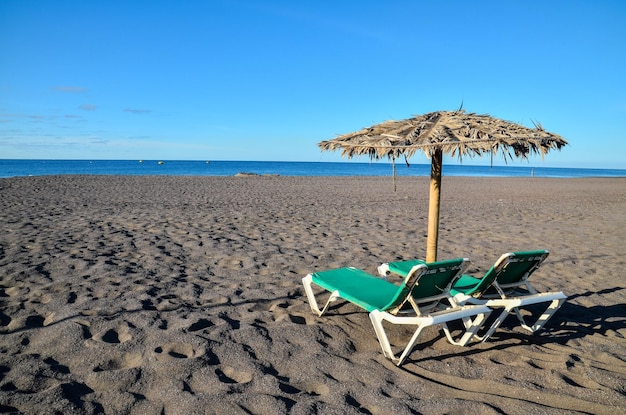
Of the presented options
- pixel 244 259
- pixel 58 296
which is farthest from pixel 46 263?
pixel 244 259

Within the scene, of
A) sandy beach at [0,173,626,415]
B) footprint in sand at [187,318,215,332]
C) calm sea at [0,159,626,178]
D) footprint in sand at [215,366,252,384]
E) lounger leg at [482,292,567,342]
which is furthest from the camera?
calm sea at [0,159,626,178]

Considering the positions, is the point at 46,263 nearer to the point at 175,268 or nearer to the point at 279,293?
the point at 175,268

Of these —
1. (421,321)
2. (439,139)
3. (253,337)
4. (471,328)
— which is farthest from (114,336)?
(439,139)

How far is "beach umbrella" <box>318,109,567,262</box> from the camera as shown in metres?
3.63

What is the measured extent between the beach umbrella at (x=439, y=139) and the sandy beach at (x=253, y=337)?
5.15ft

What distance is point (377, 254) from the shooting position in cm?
622

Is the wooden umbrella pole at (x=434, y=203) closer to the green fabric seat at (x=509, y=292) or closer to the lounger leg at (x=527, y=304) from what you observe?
the green fabric seat at (x=509, y=292)

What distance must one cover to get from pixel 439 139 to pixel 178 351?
279 centimetres

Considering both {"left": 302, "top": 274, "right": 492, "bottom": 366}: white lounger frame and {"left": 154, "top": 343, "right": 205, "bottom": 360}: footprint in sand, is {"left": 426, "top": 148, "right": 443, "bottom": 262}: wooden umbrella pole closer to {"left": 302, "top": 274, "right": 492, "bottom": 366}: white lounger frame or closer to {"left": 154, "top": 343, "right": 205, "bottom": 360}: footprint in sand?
{"left": 302, "top": 274, "right": 492, "bottom": 366}: white lounger frame

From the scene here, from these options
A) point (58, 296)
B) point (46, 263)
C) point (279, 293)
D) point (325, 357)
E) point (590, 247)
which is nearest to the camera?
point (325, 357)

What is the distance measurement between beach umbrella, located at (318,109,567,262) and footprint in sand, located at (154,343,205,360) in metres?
2.38

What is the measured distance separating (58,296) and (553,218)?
1076cm

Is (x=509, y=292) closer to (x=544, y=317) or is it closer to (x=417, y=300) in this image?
(x=544, y=317)

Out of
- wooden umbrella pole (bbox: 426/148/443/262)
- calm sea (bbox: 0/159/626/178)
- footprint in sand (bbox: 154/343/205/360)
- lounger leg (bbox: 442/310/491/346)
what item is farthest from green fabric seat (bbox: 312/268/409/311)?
calm sea (bbox: 0/159/626/178)
